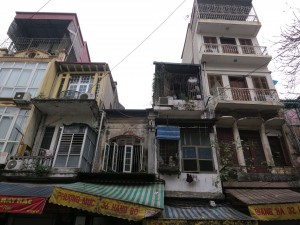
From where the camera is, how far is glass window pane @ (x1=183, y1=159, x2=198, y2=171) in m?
10.6

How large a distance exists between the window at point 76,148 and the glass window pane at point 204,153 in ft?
19.9

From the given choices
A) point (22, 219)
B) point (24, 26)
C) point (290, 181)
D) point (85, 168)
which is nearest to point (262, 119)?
point (290, 181)

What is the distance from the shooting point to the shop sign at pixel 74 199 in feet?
22.2

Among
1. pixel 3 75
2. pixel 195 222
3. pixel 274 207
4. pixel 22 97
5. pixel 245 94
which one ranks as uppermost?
pixel 3 75

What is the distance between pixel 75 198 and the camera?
22.7 feet

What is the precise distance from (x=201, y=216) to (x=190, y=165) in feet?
10.8

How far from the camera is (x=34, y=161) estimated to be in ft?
35.3

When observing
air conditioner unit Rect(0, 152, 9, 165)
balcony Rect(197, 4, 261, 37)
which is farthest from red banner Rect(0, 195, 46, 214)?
balcony Rect(197, 4, 261, 37)

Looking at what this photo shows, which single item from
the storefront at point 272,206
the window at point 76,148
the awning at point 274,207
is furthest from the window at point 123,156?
the awning at point 274,207

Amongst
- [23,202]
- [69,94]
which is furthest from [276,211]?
[69,94]

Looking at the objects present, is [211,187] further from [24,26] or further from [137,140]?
[24,26]

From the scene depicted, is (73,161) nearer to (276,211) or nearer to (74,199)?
(74,199)

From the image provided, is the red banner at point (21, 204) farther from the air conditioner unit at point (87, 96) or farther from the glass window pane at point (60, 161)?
the air conditioner unit at point (87, 96)

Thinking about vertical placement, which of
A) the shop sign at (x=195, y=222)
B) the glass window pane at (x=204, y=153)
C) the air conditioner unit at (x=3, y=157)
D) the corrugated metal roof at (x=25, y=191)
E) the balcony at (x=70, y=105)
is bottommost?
the shop sign at (x=195, y=222)
